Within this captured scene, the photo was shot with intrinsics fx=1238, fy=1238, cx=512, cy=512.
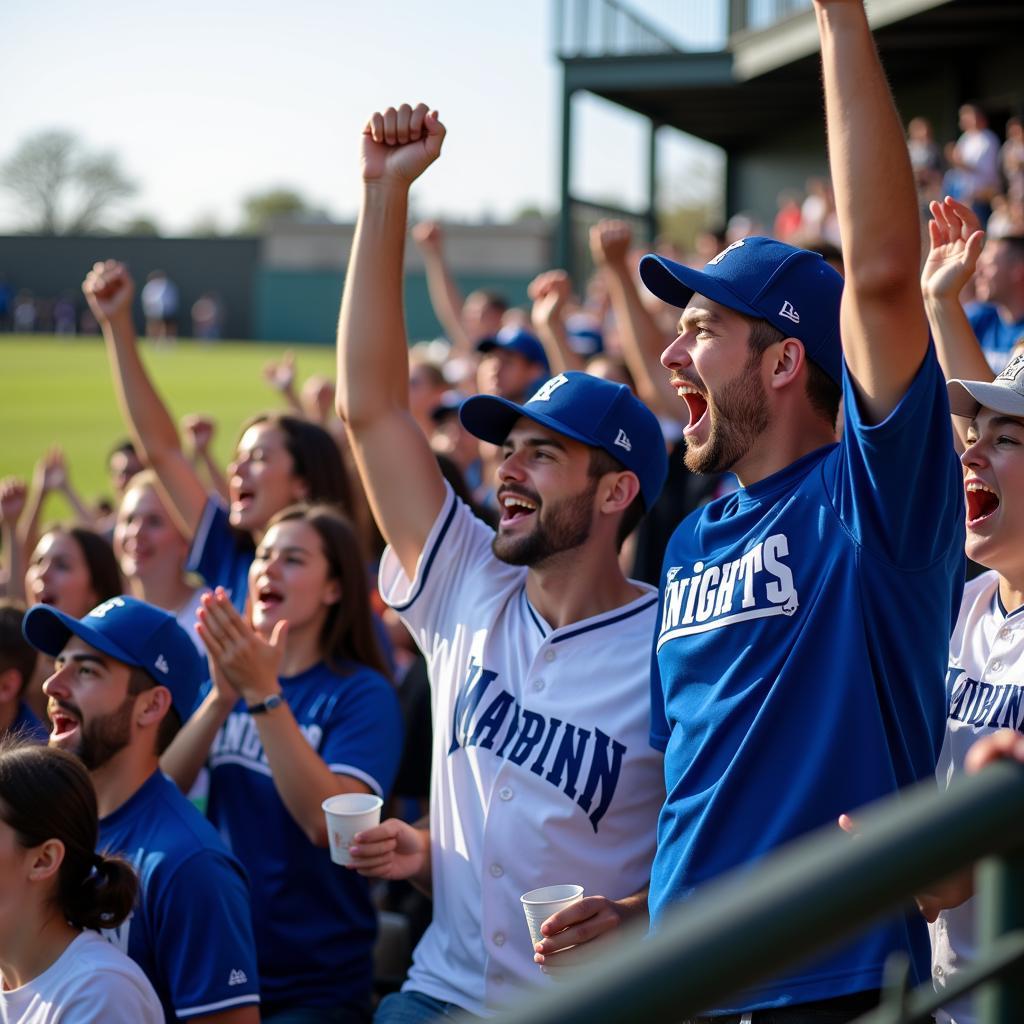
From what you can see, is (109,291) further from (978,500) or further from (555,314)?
(978,500)

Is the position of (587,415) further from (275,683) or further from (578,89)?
(578,89)

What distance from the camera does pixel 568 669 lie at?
277cm

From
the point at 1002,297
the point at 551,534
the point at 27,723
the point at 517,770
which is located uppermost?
the point at 1002,297

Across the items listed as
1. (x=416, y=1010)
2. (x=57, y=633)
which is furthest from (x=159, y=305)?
(x=416, y=1010)

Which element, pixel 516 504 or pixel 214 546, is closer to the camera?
pixel 516 504

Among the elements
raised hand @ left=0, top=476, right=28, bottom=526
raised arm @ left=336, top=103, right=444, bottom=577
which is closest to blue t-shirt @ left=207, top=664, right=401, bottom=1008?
raised arm @ left=336, top=103, right=444, bottom=577

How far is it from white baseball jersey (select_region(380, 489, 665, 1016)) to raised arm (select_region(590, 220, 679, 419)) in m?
1.91

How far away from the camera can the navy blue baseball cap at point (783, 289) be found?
225 centimetres

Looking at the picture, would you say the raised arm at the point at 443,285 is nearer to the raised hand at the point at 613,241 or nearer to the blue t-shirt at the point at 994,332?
the raised hand at the point at 613,241

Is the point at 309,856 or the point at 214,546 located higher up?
the point at 214,546

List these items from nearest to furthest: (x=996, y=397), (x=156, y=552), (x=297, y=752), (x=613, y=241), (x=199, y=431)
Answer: (x=996, y=397) → (x=297, y=752) → (x=613, y=241) → (x=156, y=552) → (x=199, y=431)

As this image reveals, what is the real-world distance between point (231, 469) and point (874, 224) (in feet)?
10.3

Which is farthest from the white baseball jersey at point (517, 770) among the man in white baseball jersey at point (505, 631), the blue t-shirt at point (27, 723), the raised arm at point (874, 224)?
the blue t-shirt at point (27, 723)

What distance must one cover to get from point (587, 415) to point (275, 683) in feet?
3.29
